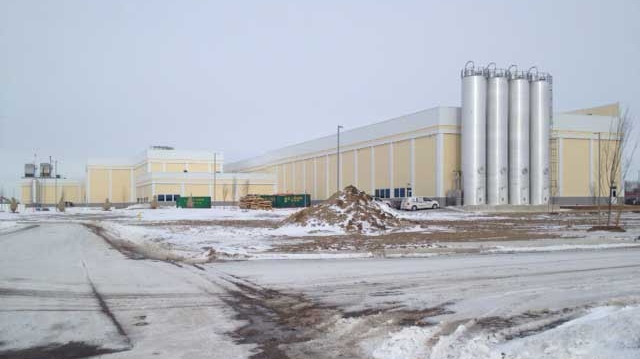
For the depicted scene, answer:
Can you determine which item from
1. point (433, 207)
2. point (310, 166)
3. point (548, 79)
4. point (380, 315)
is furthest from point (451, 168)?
point (380, 315)

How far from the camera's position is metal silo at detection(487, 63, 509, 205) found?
69625mm

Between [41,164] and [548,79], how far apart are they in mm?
107126

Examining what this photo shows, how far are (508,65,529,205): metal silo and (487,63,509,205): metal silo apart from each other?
0.62 meters

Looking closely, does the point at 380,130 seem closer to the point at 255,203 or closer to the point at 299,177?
the point at 255,203

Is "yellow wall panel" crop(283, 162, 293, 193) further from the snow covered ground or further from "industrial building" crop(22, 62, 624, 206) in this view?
the snow covered ground

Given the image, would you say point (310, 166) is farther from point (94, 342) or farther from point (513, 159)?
point (94, 342)

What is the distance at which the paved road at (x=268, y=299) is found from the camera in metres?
7.41

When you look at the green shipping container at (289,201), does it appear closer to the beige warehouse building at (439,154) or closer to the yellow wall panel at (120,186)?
the beige warehouse building at (439,154)

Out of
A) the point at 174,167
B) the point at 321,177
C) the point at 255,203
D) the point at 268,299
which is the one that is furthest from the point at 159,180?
the point at 268,299

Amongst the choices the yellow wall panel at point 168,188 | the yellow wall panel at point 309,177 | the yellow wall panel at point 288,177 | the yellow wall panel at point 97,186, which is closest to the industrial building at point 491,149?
the yellow wall panel at point 309,177

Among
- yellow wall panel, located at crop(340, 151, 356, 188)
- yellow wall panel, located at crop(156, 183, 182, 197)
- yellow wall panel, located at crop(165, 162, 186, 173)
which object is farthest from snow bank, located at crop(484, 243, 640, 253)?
yellow wall panel, located at crop(165, 162, 186, 173)

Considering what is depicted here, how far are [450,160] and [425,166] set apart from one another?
333 cm

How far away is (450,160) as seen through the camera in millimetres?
72062

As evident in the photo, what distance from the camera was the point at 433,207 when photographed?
226 ft
